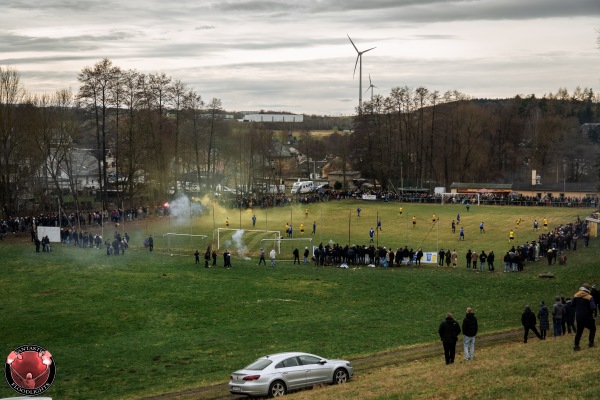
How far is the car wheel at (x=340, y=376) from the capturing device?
69.8 ft

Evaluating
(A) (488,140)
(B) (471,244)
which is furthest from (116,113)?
(A) (488,140)

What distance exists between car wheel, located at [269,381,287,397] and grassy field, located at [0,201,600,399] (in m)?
3.86

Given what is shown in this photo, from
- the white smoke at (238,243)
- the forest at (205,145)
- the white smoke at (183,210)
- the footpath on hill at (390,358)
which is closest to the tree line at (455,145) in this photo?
the forest at (205,145)

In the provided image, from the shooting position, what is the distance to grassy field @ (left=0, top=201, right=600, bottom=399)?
26078 mm

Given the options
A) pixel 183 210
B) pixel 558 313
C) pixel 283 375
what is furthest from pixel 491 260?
pixel 183 210

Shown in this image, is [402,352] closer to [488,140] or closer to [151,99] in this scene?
[151,99]

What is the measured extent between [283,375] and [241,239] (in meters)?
40.1

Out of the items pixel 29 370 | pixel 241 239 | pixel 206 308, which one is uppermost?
pixel 29 370

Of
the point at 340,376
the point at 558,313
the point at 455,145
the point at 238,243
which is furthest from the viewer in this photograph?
the point at 455,145

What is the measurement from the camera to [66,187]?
106 m

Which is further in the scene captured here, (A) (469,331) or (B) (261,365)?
(A) (469,331)

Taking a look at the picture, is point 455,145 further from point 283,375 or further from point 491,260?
A: point 283,375

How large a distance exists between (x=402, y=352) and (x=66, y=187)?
88580 mm

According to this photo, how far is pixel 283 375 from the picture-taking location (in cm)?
2019
